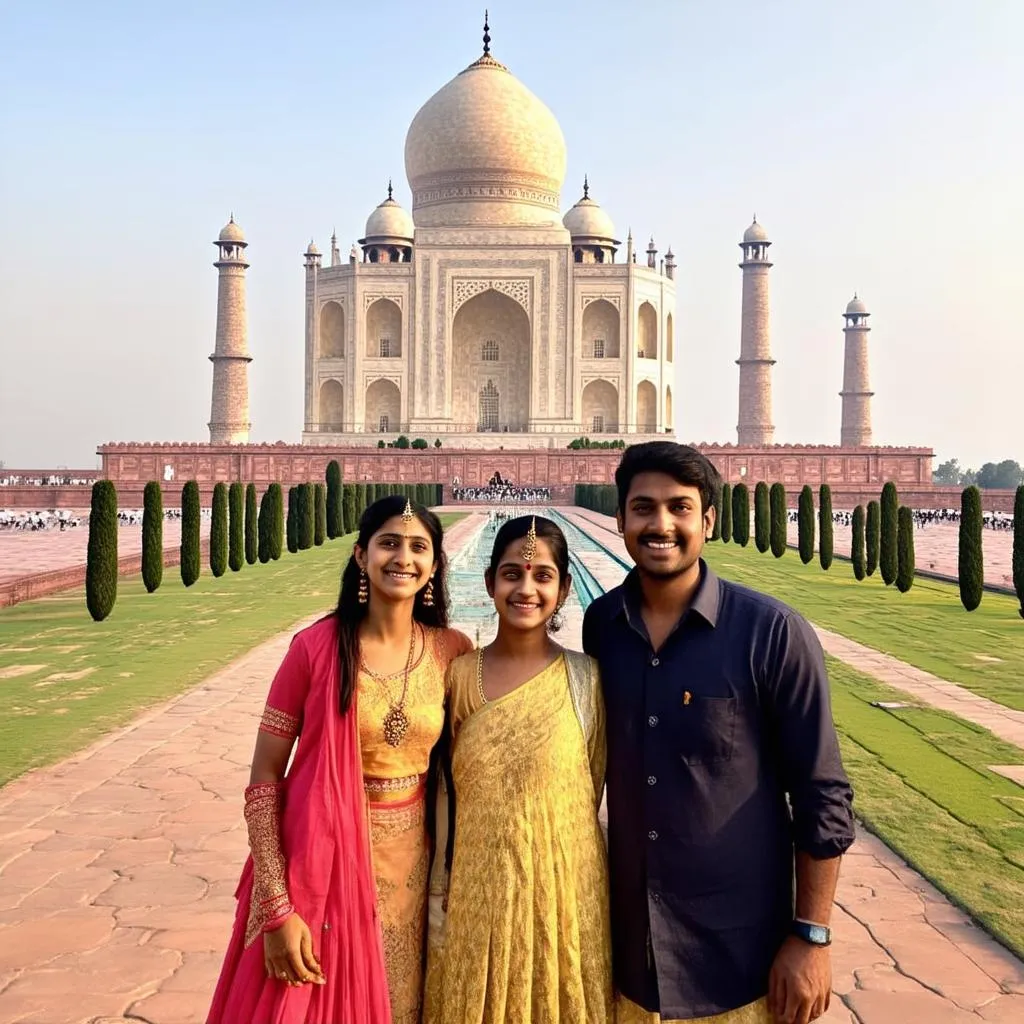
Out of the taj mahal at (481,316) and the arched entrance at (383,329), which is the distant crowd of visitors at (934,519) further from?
the arched entrance at (383,329)

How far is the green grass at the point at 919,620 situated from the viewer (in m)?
5.09

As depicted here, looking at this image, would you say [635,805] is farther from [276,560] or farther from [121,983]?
[276,560]

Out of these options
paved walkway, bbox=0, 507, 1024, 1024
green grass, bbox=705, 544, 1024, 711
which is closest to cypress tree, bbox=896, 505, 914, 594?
green grass, bbox=705, 544, 1024, 711

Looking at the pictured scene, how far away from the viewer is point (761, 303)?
3041cm

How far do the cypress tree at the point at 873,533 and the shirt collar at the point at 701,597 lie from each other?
28.0ft

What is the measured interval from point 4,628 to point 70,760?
10.9ft

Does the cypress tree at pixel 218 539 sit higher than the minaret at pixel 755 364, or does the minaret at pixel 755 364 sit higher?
the minaret at pixel 755 364

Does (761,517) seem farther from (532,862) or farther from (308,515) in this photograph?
(532,862)

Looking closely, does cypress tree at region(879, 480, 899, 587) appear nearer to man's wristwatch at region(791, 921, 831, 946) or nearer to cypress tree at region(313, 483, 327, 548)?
cypress tree at region(313, 483, 327, 548)

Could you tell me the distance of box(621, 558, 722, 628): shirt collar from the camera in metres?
1.30

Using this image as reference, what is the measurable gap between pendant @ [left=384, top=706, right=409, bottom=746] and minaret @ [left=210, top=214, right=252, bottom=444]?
2810 cm

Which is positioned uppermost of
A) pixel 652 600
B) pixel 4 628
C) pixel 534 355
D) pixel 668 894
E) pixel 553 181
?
pixel 553 181

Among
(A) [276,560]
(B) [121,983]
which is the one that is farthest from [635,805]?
(A) [276,560]

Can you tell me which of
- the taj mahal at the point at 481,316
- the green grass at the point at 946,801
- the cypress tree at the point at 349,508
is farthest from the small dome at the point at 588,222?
the green grass at the point at 946,801
